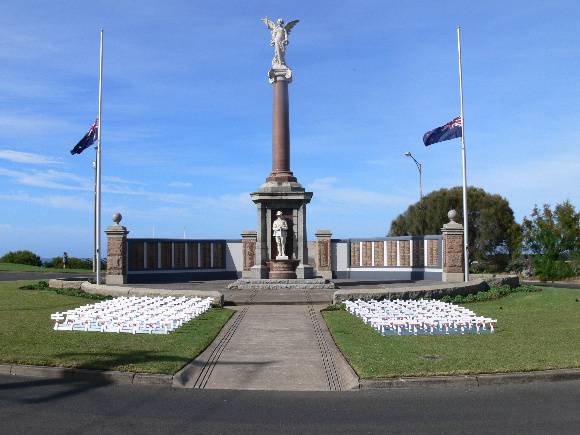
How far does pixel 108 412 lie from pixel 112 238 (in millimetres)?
21693

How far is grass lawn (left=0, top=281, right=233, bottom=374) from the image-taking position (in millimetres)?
9898

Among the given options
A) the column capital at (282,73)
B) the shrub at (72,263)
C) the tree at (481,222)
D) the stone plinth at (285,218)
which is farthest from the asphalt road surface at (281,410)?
the tree at (481,222)

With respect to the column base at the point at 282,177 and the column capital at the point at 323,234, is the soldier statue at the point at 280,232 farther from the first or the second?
the column capital at the point at 323,234

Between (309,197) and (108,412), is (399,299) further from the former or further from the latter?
(108,412)

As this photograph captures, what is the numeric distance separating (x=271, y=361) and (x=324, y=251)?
2163 centimetres

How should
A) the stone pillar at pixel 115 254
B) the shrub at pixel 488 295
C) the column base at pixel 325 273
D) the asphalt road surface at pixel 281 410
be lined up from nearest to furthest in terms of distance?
the asphalt road surface at pixel 281 410
the shrub at pixel 488 295
the stone pillar at pixel 115 254
the column base at pixel 325 273

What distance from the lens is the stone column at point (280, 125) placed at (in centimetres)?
2686

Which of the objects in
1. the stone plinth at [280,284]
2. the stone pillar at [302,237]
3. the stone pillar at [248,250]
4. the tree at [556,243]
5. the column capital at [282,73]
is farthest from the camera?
the tree at [556,243]

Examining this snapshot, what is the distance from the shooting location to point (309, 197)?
26172 millimetres

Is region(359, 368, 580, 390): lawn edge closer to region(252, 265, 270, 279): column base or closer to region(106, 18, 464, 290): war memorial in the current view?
region(106, 18, 464, 290): war memorial

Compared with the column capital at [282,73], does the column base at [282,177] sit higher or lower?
lower

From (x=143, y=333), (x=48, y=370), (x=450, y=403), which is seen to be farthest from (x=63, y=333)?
(x=450, y=403)

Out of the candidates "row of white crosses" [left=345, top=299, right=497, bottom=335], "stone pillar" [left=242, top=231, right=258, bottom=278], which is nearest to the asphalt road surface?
"row of white crosses" [left=345, top=299, right=497, bottom=335]

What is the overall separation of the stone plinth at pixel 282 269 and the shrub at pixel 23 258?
36.8 m
